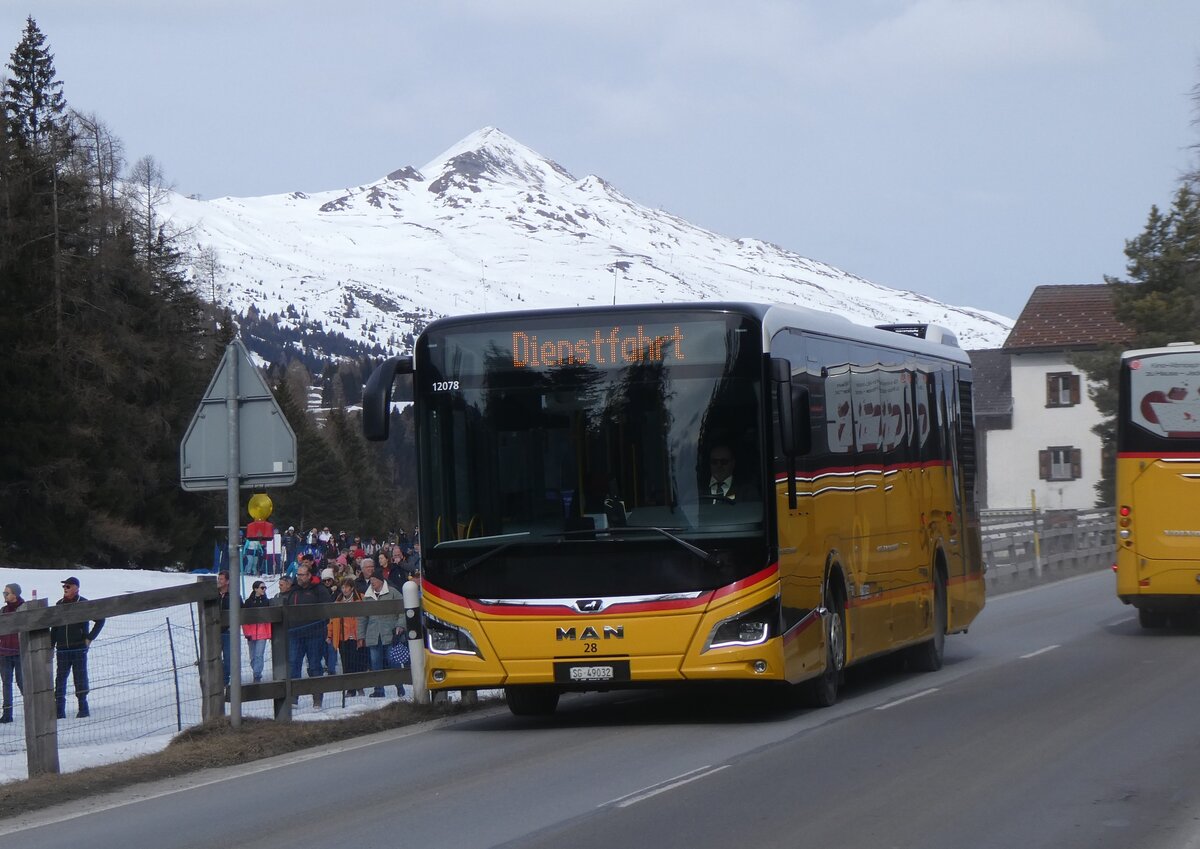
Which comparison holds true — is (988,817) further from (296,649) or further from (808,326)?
(296,649)

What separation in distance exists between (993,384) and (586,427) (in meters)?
74.7

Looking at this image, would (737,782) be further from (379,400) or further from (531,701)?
(531,701)

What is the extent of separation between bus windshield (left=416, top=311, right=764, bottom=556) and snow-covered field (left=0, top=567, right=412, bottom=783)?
303 centimetres

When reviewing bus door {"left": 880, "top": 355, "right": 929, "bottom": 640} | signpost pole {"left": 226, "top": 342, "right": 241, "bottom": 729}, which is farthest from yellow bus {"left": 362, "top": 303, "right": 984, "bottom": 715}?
bus door {"left": 880, "top": 355, "right": 929, "bottom": 640}

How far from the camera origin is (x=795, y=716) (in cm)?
1347

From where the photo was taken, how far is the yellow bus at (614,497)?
12.4m

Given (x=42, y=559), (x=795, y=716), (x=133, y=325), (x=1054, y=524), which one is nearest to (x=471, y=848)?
(x=795, y=716)

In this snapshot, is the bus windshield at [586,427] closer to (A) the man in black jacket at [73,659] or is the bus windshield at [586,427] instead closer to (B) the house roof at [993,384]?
(A) the man in black jacket at [73,659]

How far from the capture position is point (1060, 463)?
255 feet

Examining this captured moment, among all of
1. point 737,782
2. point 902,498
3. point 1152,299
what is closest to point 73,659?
point 902,498

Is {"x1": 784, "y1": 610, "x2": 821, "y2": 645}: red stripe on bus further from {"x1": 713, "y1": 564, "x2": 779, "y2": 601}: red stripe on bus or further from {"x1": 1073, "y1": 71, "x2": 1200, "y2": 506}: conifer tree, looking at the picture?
{"x1": 1073, "y1": 71, "x2": 1200, "y2": 506}: conifer tree

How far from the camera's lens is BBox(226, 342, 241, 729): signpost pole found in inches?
521

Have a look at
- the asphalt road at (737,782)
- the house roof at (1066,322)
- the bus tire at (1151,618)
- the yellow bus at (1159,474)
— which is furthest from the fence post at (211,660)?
the house roof at (1066,322)

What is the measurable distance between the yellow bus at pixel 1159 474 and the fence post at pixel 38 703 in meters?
12.5
